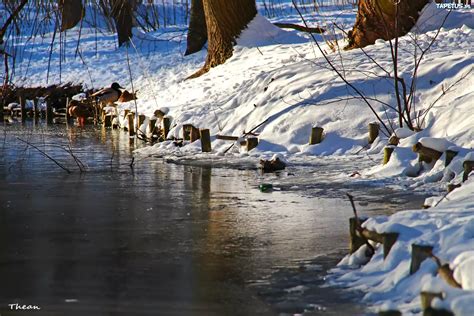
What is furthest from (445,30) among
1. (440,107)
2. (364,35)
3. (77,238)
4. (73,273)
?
(73,273)

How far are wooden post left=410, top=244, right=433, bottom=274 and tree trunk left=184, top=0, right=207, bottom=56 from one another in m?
25.4

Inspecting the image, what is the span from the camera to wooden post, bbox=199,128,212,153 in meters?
16.8

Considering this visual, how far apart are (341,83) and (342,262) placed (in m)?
10.7

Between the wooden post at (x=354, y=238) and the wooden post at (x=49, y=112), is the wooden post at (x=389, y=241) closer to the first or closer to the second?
the wooden post at (x=354, y=238)

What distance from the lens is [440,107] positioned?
1538cm

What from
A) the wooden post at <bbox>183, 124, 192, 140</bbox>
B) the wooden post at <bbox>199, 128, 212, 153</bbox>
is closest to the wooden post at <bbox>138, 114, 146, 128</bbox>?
the wooden post at <bbox>183, 124, 192, 140</bbox>

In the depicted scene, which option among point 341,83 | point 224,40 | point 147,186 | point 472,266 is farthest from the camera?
point 224,40

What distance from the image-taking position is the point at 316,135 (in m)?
15.9

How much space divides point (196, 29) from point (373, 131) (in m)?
17.8

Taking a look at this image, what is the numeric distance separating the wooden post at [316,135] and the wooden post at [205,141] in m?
1.93

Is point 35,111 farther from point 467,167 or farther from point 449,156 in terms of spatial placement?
point 467,167

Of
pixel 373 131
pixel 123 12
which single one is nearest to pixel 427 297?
pixel 123 12

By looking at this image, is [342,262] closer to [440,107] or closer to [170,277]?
[170,277]

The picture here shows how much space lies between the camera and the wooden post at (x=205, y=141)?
1677 cm
